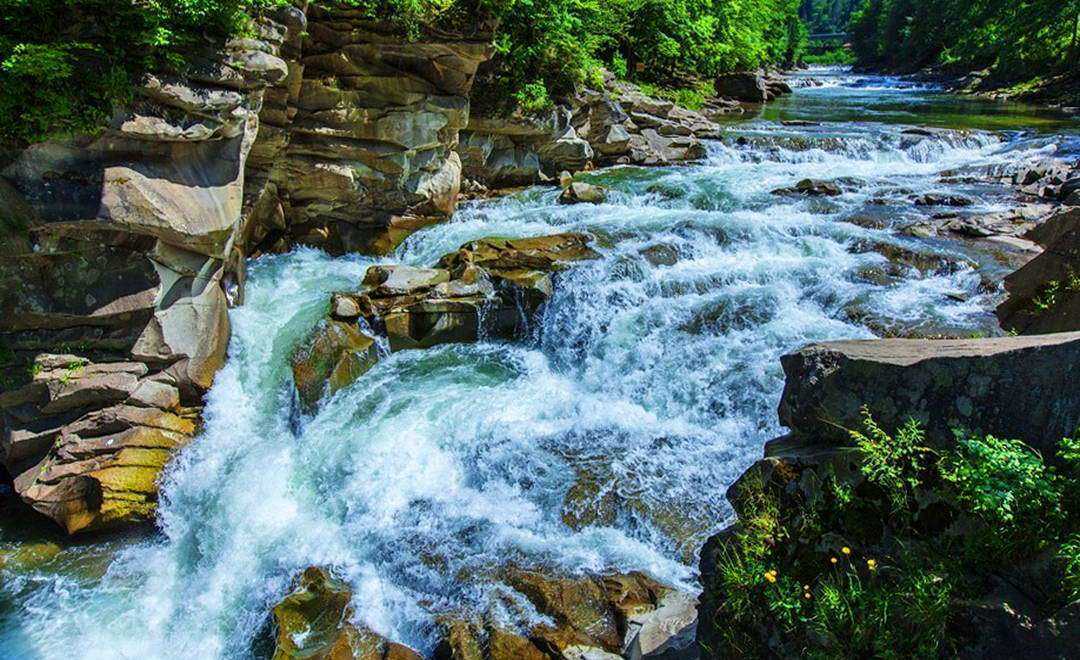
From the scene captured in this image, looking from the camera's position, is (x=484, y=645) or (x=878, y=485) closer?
(x=878, y=485)

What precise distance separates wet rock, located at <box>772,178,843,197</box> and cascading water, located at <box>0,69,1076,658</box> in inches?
58.6

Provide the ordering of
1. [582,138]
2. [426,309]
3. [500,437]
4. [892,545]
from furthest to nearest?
1. [582,138]
2. [426,309]
3. [500,437]
4. [892,545]

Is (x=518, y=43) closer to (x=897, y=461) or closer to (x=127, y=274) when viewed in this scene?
(x=127, y=274)

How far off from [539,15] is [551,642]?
15188 mm

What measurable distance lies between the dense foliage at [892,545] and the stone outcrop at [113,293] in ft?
25.4

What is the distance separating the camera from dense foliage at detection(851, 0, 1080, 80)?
34.6 metres

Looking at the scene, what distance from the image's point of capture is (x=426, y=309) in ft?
35.7

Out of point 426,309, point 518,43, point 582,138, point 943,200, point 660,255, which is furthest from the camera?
point 582,138

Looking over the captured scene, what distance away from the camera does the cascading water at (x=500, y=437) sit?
6953 mm

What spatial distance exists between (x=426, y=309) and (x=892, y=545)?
327 inches

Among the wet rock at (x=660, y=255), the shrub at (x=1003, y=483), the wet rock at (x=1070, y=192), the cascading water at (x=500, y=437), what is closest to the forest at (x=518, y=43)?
the cascading water at (x=500, y=437)

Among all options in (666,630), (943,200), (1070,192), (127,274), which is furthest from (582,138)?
(666,630)

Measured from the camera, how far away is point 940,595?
130 inches

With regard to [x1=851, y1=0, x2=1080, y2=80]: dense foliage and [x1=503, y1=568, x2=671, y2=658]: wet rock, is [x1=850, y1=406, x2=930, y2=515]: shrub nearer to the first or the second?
[x1=503, y1=568, x2=671, y2=658]: wet rock
